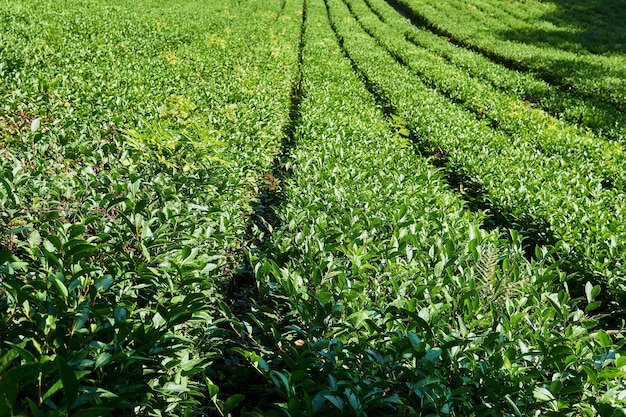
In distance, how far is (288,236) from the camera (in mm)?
3406

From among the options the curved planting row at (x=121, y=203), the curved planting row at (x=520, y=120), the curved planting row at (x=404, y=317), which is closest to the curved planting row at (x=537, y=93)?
the curved planting row at (x=520, y=120)

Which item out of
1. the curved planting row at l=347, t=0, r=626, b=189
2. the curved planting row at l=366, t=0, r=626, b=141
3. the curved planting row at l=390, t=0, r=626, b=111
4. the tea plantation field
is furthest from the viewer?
the curved planting row at l=390, t=0, r=626, b=111

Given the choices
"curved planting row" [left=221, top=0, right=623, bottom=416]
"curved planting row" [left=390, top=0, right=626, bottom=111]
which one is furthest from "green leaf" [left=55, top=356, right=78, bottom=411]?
"curved planting row" [left=390, top=0, right=626, bottom=111]

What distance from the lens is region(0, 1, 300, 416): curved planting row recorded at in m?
1.71

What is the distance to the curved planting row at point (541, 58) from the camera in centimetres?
1471

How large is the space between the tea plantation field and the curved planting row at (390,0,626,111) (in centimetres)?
34

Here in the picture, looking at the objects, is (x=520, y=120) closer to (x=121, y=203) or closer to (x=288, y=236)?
(x=288, y=236)

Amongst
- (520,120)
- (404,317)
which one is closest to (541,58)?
(520,120)

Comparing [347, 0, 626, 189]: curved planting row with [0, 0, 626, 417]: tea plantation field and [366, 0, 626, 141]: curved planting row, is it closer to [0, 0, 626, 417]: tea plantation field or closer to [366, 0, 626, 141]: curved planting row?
[0, 0, 626, 417]: tea plantation field

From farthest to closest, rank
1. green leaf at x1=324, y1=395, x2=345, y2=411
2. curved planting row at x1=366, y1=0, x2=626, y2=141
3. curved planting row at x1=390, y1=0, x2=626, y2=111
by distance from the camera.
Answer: curved planting row at x1=390, y1=0, x2=626, y2=111
curved planting row at x1=366, y1=0, x2=626, y2=141
green leaf at x1=324, y1=395, x2=345, y2=411

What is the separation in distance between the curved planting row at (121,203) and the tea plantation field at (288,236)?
0.08 feet

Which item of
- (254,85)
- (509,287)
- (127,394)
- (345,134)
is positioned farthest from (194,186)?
(254,85)

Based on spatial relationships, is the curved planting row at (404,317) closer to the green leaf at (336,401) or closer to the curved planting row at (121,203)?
the green leaf at (336,401)

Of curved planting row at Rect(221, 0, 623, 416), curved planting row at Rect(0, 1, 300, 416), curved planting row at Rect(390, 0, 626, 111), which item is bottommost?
curved planting row at Rect(221, 0, 623, 416)
